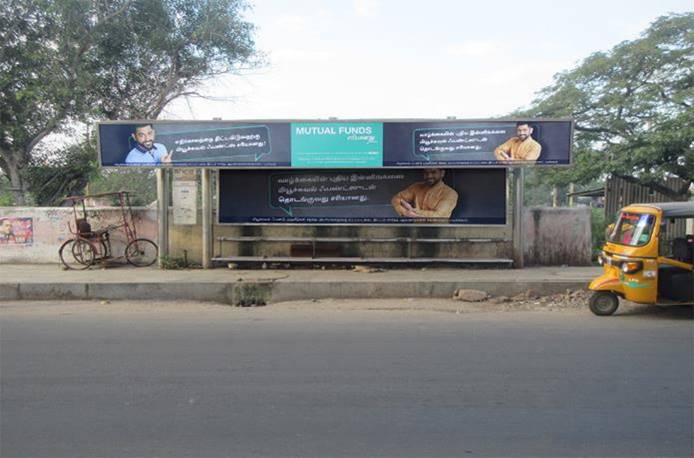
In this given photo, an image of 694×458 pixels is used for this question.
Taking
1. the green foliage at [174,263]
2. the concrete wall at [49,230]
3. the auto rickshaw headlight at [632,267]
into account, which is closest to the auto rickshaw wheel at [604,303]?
the auto rickshaw headlight at [632,267]

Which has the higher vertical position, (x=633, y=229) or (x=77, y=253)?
(x=633, y=229)

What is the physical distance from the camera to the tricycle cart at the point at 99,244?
11.7 m

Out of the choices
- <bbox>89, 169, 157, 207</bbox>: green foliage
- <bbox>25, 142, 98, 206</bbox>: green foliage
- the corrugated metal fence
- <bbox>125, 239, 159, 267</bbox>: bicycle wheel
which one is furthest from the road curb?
<bbox>89, 169, 157, 207</bbox>: green foliage

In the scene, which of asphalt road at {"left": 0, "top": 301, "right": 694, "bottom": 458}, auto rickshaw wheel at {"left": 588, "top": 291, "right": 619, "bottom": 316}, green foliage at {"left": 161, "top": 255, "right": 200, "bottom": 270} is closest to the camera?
asphalt road at {"left": 0, "top": 301, "right": 694, "bottom": 458}

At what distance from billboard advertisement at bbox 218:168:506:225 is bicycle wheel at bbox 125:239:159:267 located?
1.80 meters

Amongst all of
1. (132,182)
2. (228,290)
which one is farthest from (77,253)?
(132,182)

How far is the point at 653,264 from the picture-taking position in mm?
7695

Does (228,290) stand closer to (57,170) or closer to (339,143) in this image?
(339,143)

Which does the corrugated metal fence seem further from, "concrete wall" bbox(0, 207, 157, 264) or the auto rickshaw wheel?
"concrete wall" bbox(0, 207, 157, 264)

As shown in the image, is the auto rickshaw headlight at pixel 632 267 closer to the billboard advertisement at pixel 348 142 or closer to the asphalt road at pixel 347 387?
the asphalt road at pixel 347 387

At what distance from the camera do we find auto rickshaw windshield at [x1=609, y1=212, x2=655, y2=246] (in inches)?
309

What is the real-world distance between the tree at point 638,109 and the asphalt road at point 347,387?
9003 mm

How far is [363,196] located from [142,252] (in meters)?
5.00

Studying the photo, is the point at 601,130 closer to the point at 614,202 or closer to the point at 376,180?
the point at 614,202
